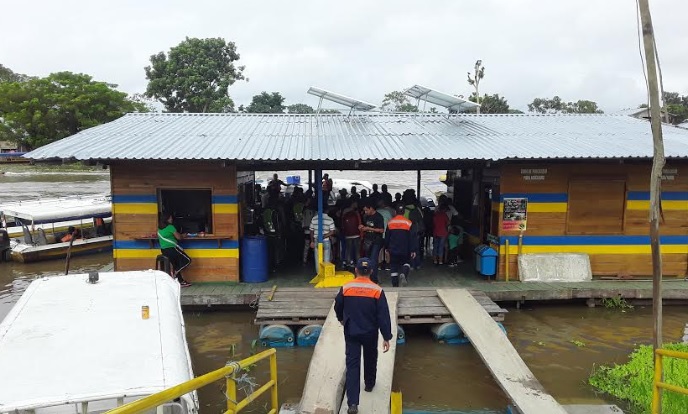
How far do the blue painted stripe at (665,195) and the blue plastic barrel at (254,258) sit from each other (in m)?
7.63

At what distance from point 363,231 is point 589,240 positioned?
4725 millimetres

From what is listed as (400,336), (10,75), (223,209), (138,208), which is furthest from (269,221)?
(10,75)

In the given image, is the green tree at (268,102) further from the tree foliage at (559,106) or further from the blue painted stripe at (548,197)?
the blue painted stripe at (548,197)

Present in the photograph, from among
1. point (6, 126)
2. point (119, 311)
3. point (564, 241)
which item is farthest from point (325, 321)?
point (6, 126)

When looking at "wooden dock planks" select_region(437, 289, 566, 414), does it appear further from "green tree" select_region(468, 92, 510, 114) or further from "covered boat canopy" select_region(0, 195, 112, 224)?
"green tree" select_region(468, 92, 510, 114)

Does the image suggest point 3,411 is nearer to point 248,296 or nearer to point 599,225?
point 248,296

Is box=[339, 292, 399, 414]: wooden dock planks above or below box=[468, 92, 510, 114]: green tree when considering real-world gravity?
below

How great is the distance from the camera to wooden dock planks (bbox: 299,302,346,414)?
17.9 ft

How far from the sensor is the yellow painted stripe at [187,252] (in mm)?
9969

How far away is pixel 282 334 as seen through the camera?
827 centimetres

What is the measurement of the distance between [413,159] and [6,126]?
149 feet

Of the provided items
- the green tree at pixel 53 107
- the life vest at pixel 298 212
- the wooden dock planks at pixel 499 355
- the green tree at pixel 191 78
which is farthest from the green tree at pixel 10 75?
the wooden dock planks at pixel 499 355

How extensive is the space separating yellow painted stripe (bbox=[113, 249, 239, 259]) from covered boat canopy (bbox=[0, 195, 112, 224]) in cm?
628

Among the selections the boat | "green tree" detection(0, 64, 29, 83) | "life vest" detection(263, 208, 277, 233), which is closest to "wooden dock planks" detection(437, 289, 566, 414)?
the boat
